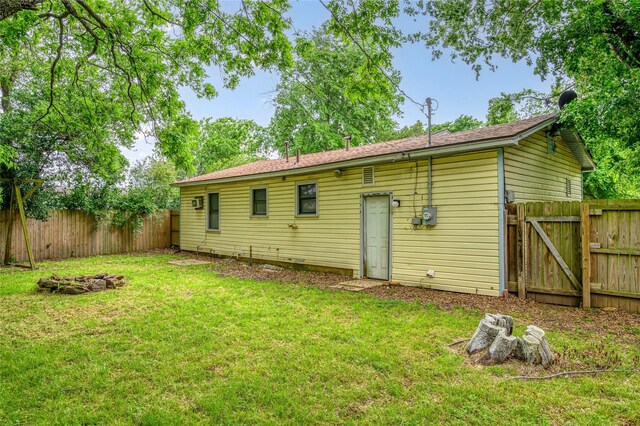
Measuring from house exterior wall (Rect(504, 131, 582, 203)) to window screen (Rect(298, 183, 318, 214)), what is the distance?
4.63 meters

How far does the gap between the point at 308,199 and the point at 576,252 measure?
6.02 meters

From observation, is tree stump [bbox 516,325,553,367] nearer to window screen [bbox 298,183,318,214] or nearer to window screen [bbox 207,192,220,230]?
window screen [bbox 298,183,318,214]

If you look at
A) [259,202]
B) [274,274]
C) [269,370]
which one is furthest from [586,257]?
[259,202]

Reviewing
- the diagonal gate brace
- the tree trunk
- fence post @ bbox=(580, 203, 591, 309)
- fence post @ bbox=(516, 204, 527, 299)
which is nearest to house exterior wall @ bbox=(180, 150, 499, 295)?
fence post @ bbox=(516, 204, 527, 299)

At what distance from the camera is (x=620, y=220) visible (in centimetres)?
520

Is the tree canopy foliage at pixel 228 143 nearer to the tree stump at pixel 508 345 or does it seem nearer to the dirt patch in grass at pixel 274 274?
the dirt patch in grass at pixel 274 274

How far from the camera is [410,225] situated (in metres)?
7.36

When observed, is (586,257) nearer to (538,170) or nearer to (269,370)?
(538,170)

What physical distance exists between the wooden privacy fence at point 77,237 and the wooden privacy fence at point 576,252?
13.0 meters

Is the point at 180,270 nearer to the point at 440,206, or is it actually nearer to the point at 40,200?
the point at 40,200

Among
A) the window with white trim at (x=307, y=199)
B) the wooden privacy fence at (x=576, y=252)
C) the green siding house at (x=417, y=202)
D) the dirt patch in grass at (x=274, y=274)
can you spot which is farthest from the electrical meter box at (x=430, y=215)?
the window with white trim at (x=307, y=199)

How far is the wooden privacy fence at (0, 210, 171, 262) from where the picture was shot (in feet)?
35.1

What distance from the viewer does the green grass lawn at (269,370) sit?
2600 millimetres

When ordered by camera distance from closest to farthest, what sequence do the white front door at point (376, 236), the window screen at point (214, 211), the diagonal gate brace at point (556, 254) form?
the diagonal gate brace at point (556, 254) < the white front door at point (376, 236) < the window screen at point (214, 211)
